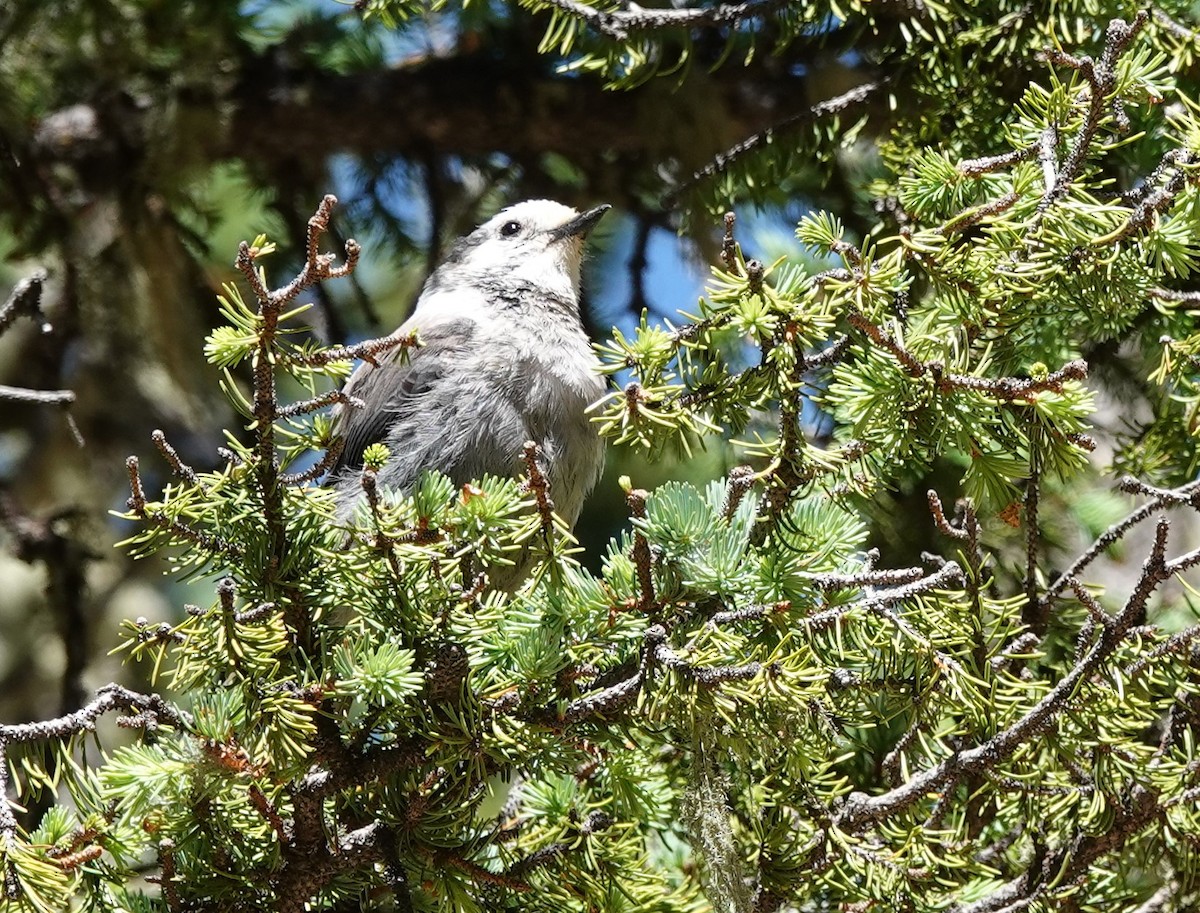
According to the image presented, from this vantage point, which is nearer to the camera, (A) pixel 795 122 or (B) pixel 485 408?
(A) pixel 795 122

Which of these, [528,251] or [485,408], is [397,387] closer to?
[485,408]

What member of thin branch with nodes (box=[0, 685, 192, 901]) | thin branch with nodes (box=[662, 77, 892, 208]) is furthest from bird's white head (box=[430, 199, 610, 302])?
thin branch with nodes (box=[0, 685, 192, 901])

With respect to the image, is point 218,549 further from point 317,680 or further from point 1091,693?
point 1091,693

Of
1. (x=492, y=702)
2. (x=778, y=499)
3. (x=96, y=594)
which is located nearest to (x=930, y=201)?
(x=778, y=499)

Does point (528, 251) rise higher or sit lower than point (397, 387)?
higher

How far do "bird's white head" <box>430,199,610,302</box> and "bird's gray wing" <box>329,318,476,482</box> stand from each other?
35 cm

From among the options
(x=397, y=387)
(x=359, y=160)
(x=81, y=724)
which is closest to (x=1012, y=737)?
(x=81, y=724)

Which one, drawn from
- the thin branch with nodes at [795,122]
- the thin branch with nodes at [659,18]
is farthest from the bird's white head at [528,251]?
the thin branch with nodes at [659,18]

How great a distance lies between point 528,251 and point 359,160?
42.7 inches

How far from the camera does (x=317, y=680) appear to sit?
1983 millimetres

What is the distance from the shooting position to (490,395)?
3.28 meters

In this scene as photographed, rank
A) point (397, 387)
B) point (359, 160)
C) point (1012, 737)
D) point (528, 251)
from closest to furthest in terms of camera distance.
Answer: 1. point (1012, 737)
2. point (397, 387)
3. point (528, 251)
4. point (359, 160)

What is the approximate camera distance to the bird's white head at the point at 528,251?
12.6ft

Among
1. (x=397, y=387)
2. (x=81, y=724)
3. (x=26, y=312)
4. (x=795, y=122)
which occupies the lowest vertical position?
(x=81, y=724)
